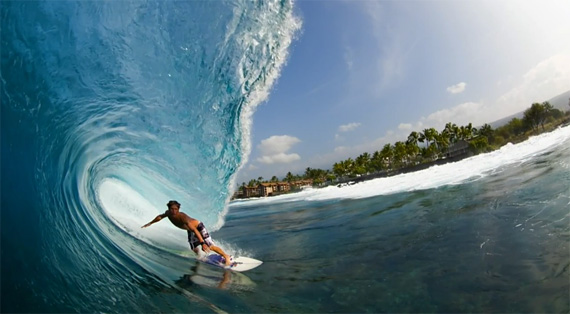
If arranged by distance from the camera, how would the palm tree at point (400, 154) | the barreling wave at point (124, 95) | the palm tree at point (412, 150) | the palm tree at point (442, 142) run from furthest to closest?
the palm tree at point (400, 154)
the palm tree at point (412, 150)
the palm tree at point (442, 142)
the barreling wave at point (124, 95)

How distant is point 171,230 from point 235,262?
5180mm

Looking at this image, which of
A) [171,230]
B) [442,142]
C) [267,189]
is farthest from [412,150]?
[171,230]

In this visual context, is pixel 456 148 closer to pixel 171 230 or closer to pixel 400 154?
pixel 400 154

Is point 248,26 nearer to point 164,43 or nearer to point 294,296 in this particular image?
point 164,43

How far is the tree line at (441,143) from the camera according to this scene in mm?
33281

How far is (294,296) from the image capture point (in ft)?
14.6

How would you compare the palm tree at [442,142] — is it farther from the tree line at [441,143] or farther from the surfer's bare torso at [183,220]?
the surfer's bare torso at [183,220]

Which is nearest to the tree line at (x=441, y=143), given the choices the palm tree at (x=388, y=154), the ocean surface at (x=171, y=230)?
the palm tree at (x=388, y=154)

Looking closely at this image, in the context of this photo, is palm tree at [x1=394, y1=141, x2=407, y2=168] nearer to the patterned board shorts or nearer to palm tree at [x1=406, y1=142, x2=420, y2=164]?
palm tree at [x1=406, y1=142, x2=420, y2=164]

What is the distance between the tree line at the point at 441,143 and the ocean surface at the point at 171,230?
30.0 metres

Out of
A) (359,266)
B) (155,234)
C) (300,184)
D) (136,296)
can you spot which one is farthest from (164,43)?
(300,184)

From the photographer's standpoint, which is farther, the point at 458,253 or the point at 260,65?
the point at 260,65

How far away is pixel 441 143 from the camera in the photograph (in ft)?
242

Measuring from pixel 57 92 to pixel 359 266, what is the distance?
7.12 metres
